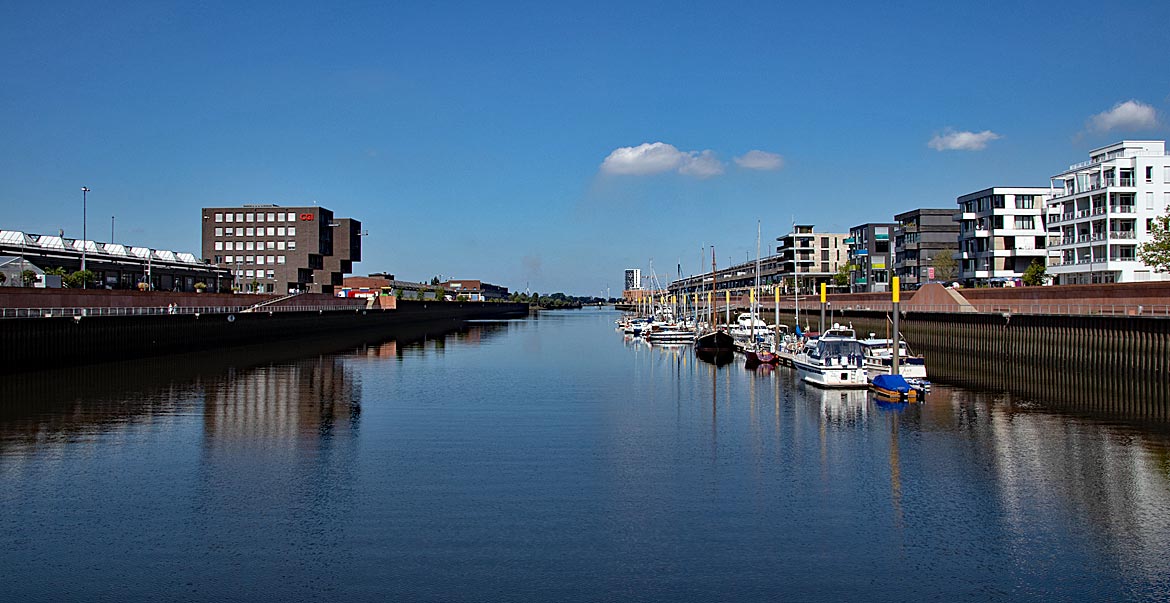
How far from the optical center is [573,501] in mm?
22328

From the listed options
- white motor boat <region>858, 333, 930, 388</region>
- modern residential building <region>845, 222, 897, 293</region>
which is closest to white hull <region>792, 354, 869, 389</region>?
white motor boat <region>858, 333, 930, 388</region>

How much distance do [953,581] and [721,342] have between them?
60.9 meters

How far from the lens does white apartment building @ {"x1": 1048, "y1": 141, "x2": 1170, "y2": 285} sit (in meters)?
82.9

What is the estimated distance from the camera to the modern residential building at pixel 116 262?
338 feet

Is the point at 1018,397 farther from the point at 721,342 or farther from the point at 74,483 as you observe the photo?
the point at 74,483

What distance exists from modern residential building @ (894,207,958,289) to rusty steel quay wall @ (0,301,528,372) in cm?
7634

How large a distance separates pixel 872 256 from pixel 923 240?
685 inches

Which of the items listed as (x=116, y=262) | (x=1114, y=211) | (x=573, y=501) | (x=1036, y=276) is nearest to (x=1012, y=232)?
(x=1036, y=276)

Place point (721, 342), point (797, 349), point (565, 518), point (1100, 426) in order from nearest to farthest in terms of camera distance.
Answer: point (565, 518), point (1100, 426), point (797, 349), point (721, 342)

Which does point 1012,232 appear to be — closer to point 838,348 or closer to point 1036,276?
point 1036,276

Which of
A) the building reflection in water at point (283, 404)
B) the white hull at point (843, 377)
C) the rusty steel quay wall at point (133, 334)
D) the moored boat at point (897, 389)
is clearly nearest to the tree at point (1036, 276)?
the white hull at point (843, 377)

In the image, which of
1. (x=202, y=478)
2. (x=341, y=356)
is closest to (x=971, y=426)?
(x=202, y=478)

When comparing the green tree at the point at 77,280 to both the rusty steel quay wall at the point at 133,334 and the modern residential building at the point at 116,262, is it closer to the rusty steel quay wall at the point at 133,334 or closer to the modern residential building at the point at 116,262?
the modern residential building at the point at 116,262

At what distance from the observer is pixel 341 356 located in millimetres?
77438
